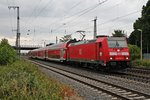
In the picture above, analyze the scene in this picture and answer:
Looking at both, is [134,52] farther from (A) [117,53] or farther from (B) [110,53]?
(B) [110,53]

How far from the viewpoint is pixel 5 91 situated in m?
8.88

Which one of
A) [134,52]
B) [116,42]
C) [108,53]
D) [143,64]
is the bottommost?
[143,64]

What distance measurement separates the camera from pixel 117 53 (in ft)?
90.7

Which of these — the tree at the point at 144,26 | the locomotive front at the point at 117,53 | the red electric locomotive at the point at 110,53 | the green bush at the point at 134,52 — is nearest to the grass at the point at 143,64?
the green bush at the point at 134,52

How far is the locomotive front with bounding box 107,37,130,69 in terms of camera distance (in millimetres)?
27297

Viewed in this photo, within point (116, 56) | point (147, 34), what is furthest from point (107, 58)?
point (147, 34)

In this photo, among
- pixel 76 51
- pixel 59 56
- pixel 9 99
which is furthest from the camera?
pixel 59 56

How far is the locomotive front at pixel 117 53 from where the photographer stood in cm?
2730

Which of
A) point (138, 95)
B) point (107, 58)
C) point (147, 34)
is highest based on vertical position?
point (147, 34)

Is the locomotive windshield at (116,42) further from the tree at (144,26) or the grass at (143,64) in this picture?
the tree at (144,26)

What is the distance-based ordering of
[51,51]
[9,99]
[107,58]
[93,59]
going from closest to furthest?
[9,99], [107,58], [93,59], [51,51]

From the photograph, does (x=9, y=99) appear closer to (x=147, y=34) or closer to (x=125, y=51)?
(x=125, y=51)

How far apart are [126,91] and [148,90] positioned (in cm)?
134

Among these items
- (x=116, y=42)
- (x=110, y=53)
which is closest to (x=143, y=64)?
(x=116, y=42)
